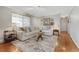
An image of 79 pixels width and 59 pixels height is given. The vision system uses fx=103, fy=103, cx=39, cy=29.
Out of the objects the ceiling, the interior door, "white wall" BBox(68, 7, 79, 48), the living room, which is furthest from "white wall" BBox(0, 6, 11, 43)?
"white wall" BBox(68, 7, 79, 48)

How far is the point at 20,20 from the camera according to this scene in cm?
189

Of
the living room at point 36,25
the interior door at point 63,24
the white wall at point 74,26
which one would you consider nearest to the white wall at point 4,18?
the living room at point 36,25

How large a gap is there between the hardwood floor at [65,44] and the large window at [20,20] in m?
0.67

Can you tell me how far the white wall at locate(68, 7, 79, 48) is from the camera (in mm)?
1901

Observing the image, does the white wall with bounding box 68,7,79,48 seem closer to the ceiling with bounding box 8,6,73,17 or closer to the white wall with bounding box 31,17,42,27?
the ceiling with bounding box 8,6,73,17

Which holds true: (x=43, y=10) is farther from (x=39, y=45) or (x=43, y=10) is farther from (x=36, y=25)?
(x=39, y=45)

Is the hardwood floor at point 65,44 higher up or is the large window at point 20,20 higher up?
the large window at point 20,20

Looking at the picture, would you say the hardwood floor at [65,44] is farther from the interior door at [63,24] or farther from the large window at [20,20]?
the large window at [20,20]

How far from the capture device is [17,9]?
6.16 feet

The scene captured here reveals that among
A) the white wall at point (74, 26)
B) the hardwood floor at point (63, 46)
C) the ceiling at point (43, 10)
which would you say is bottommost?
the hardwood floor at point (63, 46)

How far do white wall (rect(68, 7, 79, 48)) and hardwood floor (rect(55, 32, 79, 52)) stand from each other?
9 centimetres

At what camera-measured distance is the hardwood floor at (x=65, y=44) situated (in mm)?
1895
